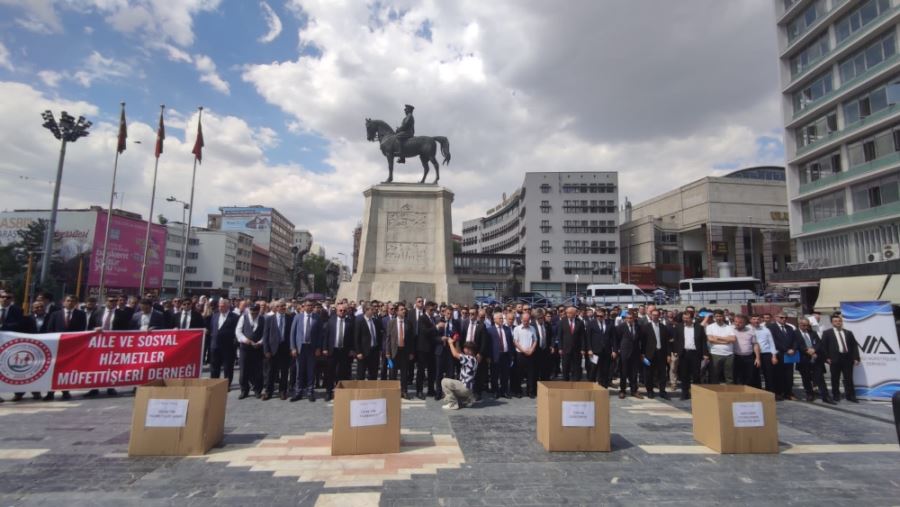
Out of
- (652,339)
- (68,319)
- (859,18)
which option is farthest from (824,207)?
(68,319)

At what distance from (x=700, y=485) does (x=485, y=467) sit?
240 centimetres

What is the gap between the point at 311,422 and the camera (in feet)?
23.8

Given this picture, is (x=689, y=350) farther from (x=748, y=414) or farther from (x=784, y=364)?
(x=748, y=414)

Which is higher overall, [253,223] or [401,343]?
[253,223]

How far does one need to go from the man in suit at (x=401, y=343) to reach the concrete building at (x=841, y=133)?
33516mm

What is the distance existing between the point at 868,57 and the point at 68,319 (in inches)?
1765

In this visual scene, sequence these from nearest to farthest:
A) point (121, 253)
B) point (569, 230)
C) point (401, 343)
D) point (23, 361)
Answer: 1. point (23, 361)
2. point (401, 343)
3. point (121, 253)
4. point (569, 230)

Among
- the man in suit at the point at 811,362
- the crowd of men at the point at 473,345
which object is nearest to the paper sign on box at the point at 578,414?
the crowd of men at the point at 473,345

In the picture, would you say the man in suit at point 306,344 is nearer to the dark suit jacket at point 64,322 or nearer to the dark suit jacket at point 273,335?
the dark suit jacket at point 273,335

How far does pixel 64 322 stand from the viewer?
9258 millimetres

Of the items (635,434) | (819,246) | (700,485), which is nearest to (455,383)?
(635,434)

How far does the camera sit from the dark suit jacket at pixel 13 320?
28.3ft

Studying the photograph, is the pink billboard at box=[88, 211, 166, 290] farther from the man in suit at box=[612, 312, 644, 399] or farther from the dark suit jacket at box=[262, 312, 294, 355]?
the man in suit at box=[612, 312, 644, 399]

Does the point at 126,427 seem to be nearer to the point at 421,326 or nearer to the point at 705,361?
the point at 421,326
